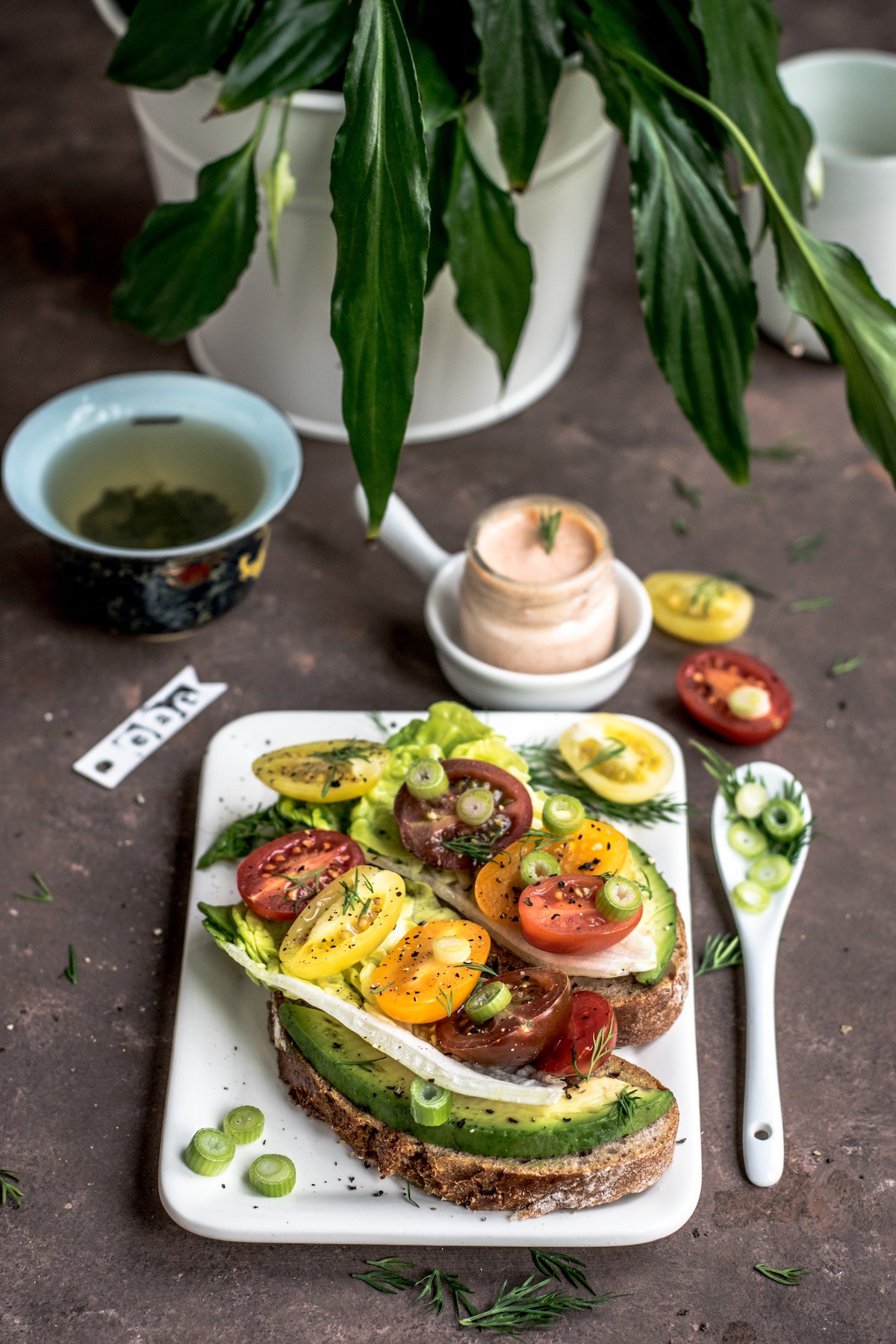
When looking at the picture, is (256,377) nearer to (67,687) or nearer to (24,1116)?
(67,687)

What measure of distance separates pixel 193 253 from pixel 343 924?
1.18 meters

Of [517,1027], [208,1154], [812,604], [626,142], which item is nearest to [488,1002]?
[517,1027]

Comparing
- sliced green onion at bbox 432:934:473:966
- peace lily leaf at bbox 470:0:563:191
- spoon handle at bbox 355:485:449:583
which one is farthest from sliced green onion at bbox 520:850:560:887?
peace lily leaf at bbox 470:0:563:191

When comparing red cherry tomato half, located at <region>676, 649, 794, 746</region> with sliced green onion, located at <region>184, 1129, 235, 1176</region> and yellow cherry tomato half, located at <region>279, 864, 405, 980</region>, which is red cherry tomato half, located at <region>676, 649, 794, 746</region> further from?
sliced green onion, located at <region>184, 1129, 235, 1176</region>

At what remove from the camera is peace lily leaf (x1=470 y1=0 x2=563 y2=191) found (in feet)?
A: 6.36

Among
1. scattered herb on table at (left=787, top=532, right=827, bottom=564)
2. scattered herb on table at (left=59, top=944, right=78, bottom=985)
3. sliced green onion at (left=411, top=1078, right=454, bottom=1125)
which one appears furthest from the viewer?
scattered herb on table at (left=787, top=532, right=827, bottom=564)

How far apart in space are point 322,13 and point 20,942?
4.64 ft

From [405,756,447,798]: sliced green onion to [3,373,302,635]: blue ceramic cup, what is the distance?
546 millimetres

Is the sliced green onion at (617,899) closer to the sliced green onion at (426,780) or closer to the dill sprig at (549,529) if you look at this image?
the sliced green onion at (426,780)

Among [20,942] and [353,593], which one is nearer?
[20,942]

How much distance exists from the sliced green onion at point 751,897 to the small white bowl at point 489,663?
0.39 metres

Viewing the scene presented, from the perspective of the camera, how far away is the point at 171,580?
2.14 meters

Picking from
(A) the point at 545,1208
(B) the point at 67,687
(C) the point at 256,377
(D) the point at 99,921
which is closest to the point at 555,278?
(C) the point at 256,377

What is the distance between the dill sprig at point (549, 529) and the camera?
2.10 meters
